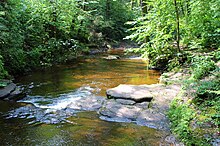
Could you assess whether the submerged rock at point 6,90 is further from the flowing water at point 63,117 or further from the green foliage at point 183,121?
the green foliage at point 183,121

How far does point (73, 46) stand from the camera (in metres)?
15.8

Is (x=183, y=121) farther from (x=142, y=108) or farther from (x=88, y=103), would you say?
(x=88, y=103)

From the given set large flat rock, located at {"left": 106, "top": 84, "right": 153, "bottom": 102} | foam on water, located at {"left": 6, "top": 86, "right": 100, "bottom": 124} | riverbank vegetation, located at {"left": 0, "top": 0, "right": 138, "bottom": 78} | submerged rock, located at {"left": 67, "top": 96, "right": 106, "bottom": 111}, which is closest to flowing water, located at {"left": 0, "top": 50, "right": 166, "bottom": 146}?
foam on water, located at {"left": 6, "top": 86, "right": 100, "bottom": 124}

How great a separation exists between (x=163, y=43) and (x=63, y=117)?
18.2 ft

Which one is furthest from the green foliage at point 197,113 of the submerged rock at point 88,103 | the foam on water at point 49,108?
the foam on water at point 49,108

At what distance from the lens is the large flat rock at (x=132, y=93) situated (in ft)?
22.3

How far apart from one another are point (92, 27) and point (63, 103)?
17480mm

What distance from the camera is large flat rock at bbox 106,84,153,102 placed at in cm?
679

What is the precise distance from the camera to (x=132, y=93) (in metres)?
7.05

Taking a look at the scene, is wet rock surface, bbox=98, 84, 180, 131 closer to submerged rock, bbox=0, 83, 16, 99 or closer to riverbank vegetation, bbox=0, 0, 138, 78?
submerged rock, bbox=0, 83, 16, 99

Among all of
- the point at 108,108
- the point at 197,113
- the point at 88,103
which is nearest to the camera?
the point at 197,113

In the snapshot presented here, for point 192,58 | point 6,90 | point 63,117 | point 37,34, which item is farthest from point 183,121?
point 37,34

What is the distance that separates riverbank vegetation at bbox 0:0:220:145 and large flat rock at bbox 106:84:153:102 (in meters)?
0.94

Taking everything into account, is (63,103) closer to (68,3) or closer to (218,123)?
Answer: (218,123)
